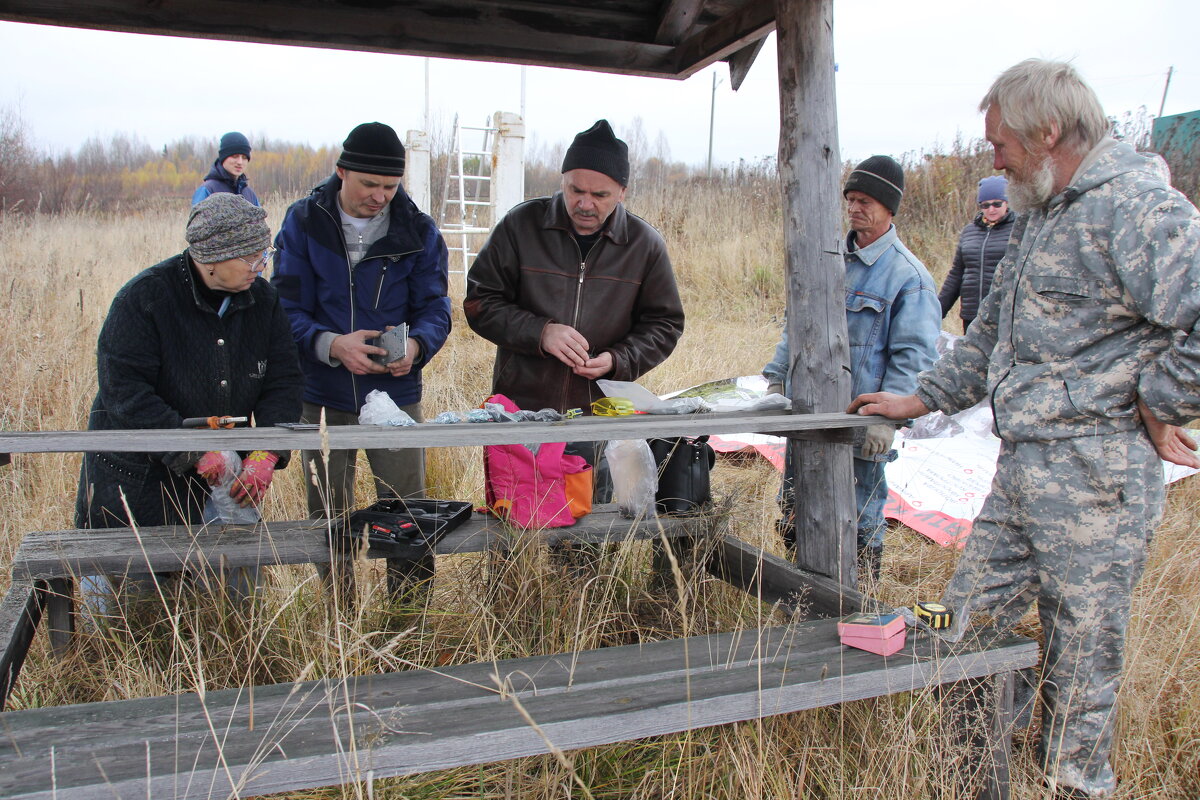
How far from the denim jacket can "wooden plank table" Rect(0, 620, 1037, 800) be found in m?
1.34

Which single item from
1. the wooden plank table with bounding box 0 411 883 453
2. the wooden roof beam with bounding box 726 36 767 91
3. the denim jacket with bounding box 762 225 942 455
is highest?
the wooden roof beam with bounding box 726 36 767 91

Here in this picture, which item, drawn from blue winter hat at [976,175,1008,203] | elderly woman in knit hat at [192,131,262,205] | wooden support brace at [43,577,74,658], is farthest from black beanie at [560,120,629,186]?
elderly woman in knit hat at [192,131,262,205]

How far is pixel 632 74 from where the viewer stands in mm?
3828

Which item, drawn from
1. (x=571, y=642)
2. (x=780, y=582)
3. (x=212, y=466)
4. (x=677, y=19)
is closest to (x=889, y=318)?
(x=780, y=582)

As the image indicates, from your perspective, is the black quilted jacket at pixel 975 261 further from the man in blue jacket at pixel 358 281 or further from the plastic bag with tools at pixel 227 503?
the plastic bag with tools at pixel 227 503

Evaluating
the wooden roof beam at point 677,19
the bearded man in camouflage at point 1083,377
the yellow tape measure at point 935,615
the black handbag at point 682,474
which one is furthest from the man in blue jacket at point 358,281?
the bearded man in camouflage at point 1083,377

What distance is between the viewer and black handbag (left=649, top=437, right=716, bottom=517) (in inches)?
132

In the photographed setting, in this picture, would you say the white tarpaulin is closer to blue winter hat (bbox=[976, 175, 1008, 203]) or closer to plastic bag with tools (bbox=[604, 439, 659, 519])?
plastic bag with tools (bbox=[604, 439, 659, 519])

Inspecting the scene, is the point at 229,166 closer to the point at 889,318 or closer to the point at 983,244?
the point at 889,318

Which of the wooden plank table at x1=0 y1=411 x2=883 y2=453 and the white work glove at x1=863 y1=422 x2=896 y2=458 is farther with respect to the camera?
the white work glove at x1=863 y1=422 x2=896 y2=458

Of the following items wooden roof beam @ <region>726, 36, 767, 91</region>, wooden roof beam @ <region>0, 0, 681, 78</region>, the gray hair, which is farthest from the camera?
wooden roof beam @ <region>726, 36, 767, 91</region>

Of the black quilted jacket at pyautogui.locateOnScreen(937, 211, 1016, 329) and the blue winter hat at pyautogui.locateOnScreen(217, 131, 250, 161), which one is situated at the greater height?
the blue winter hat at pyautogui.locateOnScreen(217, 131, 250, 161)

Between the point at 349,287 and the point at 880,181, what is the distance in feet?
7.56

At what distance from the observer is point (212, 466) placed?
2.83 metres
